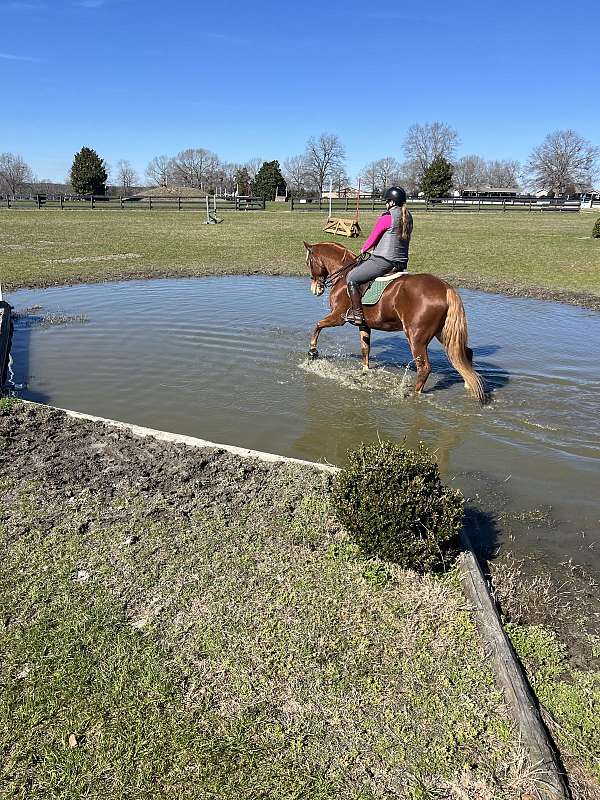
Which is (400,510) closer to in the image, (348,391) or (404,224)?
(348,391)

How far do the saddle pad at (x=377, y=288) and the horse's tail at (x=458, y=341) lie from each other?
0.98 m

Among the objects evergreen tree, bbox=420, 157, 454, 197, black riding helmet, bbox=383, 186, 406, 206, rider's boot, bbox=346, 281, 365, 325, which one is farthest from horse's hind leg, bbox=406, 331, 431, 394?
evergreen tree, bbox=420, 157, 454, 197

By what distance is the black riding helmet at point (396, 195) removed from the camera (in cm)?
823

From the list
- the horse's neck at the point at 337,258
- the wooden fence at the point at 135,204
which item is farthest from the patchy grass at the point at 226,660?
the wooden fence at the point at 135,204

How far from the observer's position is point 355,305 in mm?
9453

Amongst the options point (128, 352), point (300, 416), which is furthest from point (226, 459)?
point (128, 352)

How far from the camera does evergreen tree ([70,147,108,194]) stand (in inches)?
2648

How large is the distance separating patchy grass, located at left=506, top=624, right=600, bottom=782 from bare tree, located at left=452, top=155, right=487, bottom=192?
14607 cm

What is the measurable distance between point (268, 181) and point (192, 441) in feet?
235

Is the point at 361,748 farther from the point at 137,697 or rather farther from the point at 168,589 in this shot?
the point at 168,589

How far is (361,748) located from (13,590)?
281cm

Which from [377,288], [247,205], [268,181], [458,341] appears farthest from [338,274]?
[268,181]

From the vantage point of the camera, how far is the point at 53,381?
366 inches

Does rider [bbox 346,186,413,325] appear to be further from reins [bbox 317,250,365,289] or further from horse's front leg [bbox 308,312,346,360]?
horse's front leg [bbox 308,312,346,360]
